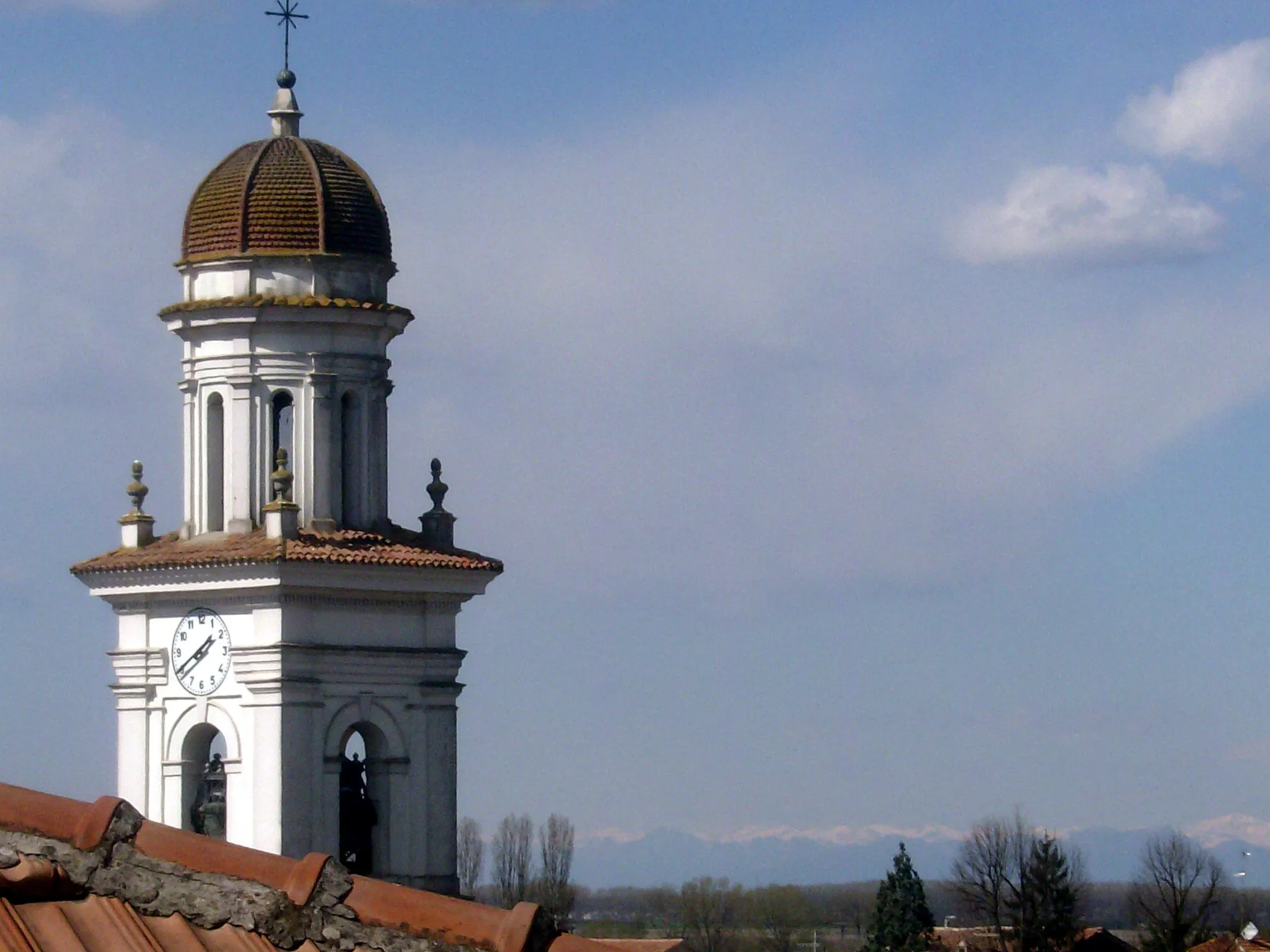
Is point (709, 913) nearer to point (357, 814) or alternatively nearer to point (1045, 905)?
point (1045, 905)

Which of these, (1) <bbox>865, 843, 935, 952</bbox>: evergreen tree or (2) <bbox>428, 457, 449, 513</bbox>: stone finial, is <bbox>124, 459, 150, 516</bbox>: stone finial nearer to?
(2) <bbox>428, 457, 449, 513</bbox>: stone finial

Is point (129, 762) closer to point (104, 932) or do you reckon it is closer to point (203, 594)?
point (203, 594)

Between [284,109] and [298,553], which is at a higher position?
[284,109]

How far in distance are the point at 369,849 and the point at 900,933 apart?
61059mm

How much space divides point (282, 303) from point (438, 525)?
367 cm

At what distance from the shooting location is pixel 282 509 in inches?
1490

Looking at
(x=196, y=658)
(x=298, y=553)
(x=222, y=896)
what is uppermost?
(x=298, y=553)

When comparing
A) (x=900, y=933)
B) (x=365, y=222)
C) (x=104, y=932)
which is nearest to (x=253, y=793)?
(x=365, y=222)

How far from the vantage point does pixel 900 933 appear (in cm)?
9800

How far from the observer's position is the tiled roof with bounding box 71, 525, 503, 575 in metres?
37.9

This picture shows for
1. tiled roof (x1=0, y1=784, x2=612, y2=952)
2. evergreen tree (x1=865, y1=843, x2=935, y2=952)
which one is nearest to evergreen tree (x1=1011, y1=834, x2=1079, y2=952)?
evergreen tree (x1=865, y1=843, x2=935, y2=952)

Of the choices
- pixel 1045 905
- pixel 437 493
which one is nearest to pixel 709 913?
pixel 1045 905

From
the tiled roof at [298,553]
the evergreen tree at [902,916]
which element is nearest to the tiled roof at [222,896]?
the tiled roof at [298,553]

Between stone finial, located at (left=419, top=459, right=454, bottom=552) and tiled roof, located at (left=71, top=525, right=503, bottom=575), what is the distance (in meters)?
0.18
